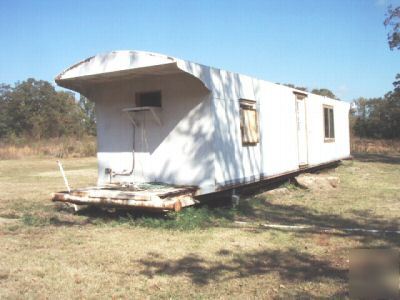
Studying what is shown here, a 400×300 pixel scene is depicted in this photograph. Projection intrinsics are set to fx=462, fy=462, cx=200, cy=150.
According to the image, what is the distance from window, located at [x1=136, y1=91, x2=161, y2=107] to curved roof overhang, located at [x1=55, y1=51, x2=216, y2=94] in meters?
0.39

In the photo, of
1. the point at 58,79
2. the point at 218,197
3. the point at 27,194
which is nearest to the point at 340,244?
the point at 218,197

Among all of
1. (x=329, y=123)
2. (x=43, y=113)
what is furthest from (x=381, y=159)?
(x=43, y=113)

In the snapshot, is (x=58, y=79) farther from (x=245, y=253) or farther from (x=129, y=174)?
(x=245, y=253)

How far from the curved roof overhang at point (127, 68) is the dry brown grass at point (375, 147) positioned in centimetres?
2035

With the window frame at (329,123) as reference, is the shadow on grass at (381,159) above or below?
below

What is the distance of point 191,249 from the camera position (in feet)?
18.8

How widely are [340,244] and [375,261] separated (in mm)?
1064

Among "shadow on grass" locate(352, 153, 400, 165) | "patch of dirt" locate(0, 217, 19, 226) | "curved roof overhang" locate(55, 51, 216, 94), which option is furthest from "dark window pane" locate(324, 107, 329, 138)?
"patch of dirt" locate(0, 217, 19, 226)

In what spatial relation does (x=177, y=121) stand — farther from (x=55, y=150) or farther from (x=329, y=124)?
(x=55, y=150)

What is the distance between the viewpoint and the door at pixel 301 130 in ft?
39.2

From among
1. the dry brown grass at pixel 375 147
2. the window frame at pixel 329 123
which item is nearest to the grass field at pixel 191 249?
the window frame at pixel 329 123

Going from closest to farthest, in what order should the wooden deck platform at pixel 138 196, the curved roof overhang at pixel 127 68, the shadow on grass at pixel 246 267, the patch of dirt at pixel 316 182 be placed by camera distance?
1. the shadow on grass at pixel 246 267
2. the wooden deck platform at pixel 138 196
3. the curved roof overhang at pixel 127 68
4. the patch of dirt at pixel 316 182

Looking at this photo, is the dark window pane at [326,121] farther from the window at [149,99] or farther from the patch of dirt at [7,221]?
the patch of dirt at [7,221]

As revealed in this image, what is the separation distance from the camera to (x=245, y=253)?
18.1ft
